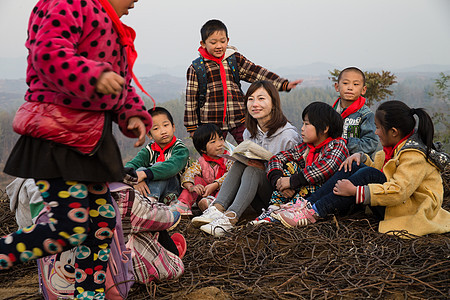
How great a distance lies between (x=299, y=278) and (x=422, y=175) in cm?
121

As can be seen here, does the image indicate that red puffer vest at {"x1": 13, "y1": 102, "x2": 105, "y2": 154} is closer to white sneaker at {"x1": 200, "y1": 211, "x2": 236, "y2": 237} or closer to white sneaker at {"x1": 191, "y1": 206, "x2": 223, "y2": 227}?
white sneaker at {"x1": 200, "y1": 211, "x2": 236, "y2": 237}

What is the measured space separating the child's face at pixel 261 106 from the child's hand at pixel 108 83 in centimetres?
226

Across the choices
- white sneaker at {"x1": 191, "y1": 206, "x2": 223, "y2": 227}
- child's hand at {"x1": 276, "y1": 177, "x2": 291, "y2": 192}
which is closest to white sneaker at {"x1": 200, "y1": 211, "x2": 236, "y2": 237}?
white sneaker at {"x1": 191, "y1": 206, "x2": 223, "y2": 227}

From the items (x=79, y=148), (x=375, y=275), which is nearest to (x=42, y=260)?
(x=79, y=148)

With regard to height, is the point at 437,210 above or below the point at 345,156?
below

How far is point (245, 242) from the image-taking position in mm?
2852

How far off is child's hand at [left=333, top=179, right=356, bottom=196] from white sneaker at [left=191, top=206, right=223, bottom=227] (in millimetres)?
875

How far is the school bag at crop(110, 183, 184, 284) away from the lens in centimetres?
206

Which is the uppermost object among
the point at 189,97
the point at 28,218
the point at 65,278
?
the point at 189,97

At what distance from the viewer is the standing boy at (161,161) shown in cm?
381

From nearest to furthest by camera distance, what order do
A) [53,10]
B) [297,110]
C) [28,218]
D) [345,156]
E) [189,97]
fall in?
1. [53,10]
2. [28,218]
3. [345,156]
4. [189,97]
5. [297,110]

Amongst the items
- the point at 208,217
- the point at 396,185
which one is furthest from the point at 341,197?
the point at 208,217

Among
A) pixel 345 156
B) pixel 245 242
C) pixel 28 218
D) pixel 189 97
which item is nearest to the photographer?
pixel 28 218

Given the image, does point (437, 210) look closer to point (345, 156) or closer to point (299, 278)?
point (345, 156)
